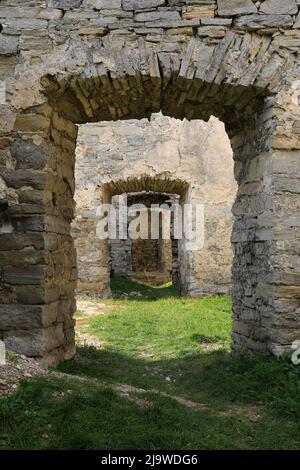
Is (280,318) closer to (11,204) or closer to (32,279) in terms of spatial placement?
(32,279)

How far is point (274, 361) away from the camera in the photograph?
12.4 ft

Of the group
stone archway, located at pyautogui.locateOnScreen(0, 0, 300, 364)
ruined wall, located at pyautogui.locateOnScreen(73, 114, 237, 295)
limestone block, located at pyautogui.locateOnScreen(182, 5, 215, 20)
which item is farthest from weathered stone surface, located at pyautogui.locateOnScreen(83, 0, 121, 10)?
ruined wall, located at pyautogui.locateOnScreen(73, 114, 237, 295)

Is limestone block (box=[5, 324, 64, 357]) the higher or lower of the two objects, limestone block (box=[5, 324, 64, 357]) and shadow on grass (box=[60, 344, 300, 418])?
the higher

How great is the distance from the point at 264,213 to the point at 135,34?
1.95 metres

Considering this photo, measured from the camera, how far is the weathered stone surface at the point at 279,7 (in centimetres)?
395

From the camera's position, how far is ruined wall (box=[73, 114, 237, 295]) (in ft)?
33.1

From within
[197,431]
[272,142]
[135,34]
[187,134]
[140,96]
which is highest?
[187,134]

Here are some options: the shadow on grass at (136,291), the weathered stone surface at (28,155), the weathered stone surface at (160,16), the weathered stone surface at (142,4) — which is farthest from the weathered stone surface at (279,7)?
the shadow on grass at (136,291)

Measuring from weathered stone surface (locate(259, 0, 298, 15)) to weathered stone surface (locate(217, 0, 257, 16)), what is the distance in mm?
98

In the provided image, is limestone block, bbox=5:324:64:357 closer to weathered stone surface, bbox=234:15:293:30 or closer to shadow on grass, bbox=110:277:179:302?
weathered stone surface, bbox=234:15:293:30

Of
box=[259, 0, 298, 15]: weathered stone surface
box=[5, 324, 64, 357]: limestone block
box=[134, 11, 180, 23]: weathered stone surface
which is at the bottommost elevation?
box=[5, 324, 64, 357]: limestone block

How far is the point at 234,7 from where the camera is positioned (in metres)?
3.97

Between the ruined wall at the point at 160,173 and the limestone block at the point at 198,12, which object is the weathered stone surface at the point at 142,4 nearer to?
the limestone block at the point at 198,12
